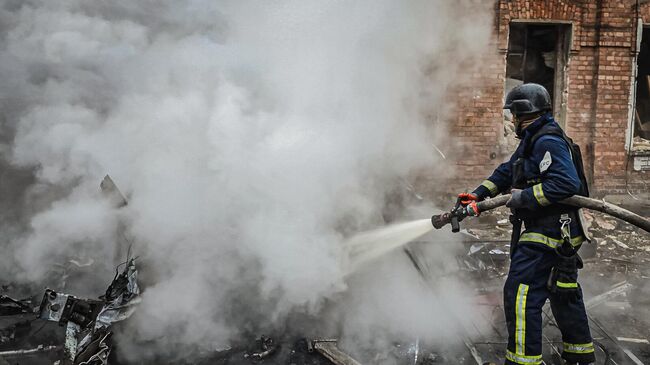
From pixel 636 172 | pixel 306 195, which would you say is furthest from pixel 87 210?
pixel 636 172

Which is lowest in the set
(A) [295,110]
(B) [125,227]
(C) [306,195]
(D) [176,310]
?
(D) [176,310]

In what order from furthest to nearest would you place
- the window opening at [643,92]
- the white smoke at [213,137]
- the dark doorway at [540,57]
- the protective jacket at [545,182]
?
the window opening at [643,92], the dark doorway at [540,57], the white smoke at [213,137], the protective jacket at [545,182]

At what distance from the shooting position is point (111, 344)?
3.46 m

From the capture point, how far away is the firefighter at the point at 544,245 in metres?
2.98

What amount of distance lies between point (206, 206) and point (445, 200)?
4.03 meters

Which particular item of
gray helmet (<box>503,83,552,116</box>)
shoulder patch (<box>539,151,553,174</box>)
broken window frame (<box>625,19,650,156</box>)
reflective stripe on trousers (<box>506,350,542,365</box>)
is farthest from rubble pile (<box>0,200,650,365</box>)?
broken window frame (<box>625,19,650,156</box>)

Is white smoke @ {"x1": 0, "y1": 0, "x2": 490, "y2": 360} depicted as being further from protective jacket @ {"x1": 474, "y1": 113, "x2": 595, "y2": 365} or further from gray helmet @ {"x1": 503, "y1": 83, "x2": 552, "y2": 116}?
gray helmet @ {"x1": 503, "y1": 83, "x2": 552, "y2": 116}

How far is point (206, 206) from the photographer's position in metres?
4.15

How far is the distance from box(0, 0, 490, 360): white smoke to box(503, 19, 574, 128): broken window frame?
1.70m

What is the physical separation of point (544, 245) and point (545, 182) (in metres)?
0.41

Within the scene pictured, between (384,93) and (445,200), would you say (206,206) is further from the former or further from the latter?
(445,200)

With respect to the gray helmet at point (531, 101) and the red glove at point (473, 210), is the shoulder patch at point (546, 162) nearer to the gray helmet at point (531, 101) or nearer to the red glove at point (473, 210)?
the gray helmet at point (531, 101)

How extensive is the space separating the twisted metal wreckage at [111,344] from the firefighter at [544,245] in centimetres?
33

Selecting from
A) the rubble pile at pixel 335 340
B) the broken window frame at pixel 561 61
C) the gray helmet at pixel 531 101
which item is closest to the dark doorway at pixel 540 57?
the broken window frame at pixel 561 61
